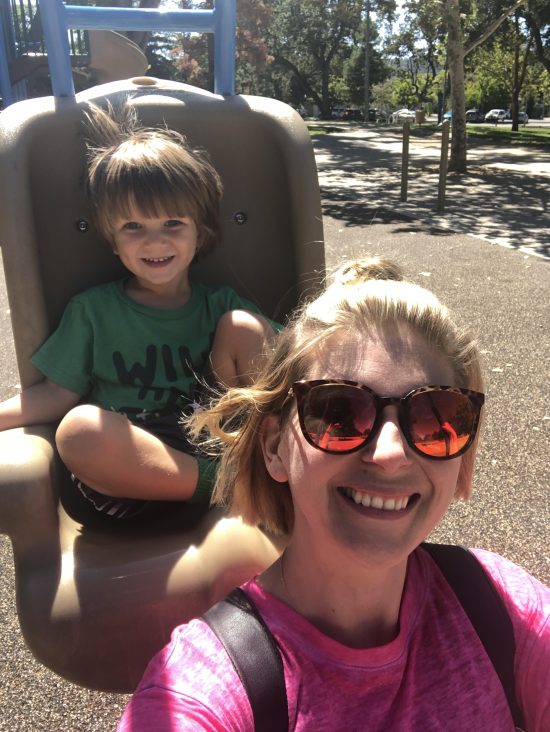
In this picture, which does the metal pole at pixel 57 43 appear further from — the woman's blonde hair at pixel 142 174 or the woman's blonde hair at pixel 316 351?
the woman's blonde hair at pixel 316 351

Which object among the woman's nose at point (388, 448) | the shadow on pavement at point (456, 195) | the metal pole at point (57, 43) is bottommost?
the shadow on pavement at point (456, 195)

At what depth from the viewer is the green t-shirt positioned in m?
1.89

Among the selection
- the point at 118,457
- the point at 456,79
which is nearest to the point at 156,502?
the point at 118,457

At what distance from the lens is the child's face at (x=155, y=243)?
1864 mm

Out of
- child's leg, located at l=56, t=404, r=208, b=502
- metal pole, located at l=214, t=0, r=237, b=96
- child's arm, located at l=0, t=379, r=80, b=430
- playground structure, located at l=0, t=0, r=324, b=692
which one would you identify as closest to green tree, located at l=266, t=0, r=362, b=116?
metal pole, located at l=214, t=0, r=237, b=96

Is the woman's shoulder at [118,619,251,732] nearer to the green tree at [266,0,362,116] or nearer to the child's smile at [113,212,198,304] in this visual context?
the child's smile at [113,212,198,304]

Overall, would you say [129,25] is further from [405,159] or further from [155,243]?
[405,159]

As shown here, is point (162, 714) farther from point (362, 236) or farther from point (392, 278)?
point (362, 236)

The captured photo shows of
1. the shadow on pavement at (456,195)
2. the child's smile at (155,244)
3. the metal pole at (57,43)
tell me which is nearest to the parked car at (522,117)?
the shadow on pavement at (456,195)

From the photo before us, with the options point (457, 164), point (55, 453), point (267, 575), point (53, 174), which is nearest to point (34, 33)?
point (457, 164)

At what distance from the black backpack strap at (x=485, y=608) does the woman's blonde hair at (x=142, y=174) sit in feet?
3.80

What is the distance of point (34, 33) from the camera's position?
9453 millimetres

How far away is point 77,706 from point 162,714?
116 centimetres

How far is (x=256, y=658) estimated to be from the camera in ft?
3.08
